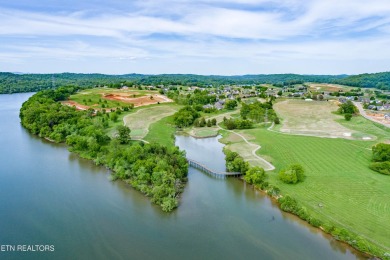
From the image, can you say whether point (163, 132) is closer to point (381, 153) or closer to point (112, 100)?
point (381, 153)

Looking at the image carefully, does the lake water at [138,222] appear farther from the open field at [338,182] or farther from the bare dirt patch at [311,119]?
the bare dirt patch at [311,119]

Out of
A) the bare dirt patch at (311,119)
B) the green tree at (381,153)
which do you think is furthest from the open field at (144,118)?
the green tree at (381,153)

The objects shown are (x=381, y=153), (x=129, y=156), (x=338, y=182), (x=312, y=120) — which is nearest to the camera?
(x=338, y=182)

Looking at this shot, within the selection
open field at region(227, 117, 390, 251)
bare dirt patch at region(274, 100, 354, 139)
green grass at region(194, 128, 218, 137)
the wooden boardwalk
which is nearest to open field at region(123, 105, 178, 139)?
green grass at region(194, 128, 218, 137)

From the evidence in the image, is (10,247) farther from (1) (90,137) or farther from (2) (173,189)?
(1) (90,137)

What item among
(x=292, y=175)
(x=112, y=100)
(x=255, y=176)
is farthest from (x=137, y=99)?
(x=292, y=175)

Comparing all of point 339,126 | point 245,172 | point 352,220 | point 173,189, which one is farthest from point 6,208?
point 339,126
